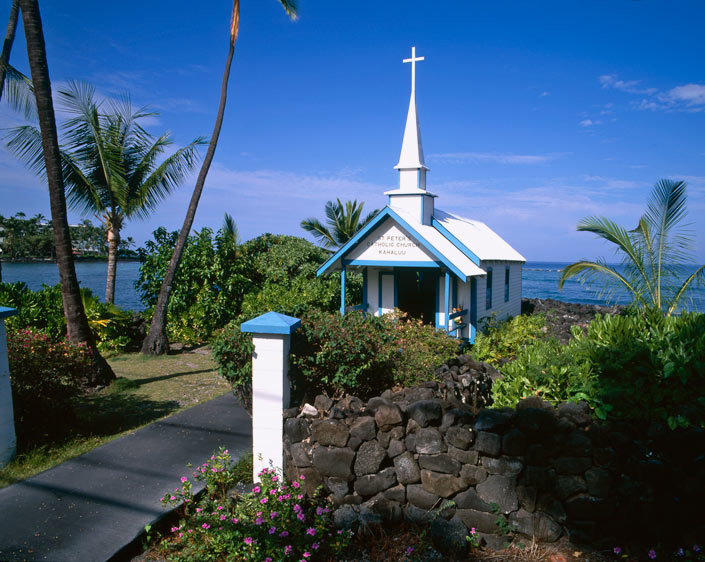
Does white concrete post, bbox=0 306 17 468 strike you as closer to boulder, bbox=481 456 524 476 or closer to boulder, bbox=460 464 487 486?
boulder, bbox=460 464 487 486

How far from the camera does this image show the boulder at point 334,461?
178 inches

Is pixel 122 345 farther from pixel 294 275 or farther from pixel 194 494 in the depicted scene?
pixel 194 494

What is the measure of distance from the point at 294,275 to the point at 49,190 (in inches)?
360

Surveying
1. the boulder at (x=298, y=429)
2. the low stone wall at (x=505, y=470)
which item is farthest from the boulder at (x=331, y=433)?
the boulder at (x=298, y=429)

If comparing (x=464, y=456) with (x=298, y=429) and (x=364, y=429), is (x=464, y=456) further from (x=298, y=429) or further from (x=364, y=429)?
(x=298, y=429)

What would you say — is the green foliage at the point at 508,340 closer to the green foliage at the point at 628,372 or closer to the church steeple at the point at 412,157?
the green foliage at the point at 628,372

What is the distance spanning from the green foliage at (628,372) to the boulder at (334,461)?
83.1 inches

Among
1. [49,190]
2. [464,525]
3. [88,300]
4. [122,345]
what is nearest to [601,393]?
[464,525]

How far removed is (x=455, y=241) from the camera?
11.6m

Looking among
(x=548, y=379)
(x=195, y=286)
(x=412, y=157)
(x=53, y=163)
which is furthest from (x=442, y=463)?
(x=195, y=286)

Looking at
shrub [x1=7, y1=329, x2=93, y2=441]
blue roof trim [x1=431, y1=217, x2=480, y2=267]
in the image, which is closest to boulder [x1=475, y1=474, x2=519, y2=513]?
shrub [x1=7, y1=329, x2=93, y2=441]

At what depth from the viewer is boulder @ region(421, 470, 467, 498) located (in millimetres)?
4363

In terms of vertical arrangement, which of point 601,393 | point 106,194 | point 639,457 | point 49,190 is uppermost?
point 106,194

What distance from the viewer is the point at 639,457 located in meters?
4.14
